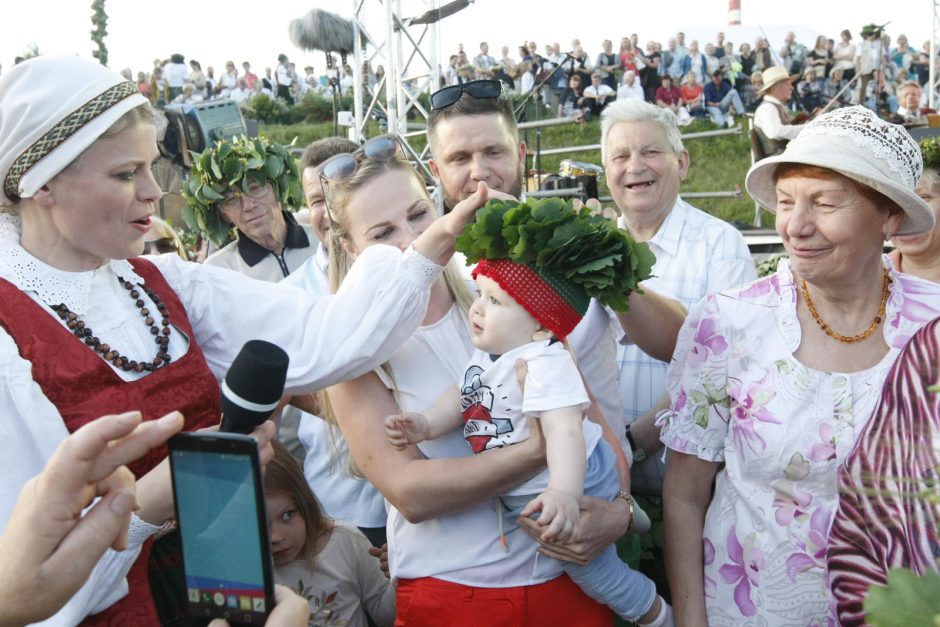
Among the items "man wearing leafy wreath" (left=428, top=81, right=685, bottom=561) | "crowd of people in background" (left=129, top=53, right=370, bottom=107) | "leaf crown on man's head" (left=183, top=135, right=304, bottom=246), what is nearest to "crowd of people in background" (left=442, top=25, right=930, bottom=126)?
"crowd of people in background" (left=129, top=53, right=370, bottom=107)

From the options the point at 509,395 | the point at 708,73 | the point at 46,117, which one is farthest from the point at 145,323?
the point at 708,73

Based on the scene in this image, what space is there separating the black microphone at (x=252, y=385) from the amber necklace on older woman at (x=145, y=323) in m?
0.53

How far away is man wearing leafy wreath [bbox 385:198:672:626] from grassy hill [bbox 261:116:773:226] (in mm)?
13996

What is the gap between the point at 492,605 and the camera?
7.67ft

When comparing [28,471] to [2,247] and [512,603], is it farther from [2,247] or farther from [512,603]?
[512,603]

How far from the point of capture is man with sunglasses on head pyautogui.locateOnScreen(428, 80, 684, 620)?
2.36m

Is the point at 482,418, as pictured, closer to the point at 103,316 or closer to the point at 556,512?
the point at 556,512

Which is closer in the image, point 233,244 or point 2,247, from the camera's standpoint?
point 2,247

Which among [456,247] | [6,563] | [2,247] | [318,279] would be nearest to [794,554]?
[456,247]

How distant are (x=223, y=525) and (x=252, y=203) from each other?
404 cm

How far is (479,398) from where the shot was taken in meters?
2.39

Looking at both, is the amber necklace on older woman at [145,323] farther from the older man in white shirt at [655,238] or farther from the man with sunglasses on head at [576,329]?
the older man in white shirt at [655,238]

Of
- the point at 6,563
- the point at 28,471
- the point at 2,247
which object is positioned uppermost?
the point at 2,247

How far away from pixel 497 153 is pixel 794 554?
1.96m
